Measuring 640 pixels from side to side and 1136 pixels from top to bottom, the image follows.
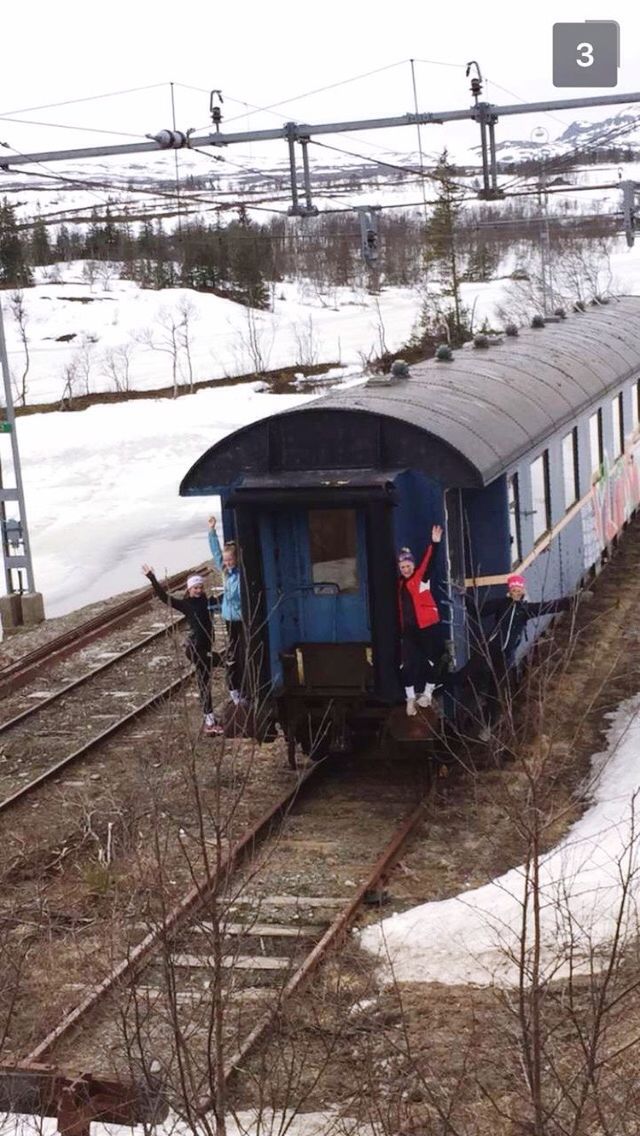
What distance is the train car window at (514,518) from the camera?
1215 cm

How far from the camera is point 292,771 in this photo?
40.5 feet

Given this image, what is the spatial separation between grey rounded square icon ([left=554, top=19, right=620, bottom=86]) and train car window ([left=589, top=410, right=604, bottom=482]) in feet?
12.2

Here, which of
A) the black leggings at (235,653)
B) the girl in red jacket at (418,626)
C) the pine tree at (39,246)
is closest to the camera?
the girl in red jacket at (418,626)

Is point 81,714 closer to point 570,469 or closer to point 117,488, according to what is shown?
point 570,469

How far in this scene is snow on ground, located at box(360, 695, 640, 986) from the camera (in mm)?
7988

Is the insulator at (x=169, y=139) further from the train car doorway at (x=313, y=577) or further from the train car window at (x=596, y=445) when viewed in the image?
the train car doorway at (x=313, y=577)

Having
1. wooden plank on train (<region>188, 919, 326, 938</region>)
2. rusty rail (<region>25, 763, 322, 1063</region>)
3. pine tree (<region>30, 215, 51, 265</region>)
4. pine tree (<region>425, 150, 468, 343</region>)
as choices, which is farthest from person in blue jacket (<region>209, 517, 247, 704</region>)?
pine tree (<region>30, 215, 51, 265</region>)

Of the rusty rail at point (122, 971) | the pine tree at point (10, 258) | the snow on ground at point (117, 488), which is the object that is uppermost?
the pine tree at point (10, 258)

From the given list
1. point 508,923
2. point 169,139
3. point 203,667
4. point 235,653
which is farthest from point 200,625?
point 169,139

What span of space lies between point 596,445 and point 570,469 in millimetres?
1683

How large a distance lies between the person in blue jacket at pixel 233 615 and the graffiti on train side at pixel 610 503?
541 centimetres

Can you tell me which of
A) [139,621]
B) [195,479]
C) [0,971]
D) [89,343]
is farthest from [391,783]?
[89,343]

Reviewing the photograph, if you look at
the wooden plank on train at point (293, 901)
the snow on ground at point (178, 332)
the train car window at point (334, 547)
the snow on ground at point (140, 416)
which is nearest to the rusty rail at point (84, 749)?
the train car window at point (334, 547)

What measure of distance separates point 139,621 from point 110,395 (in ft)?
130
